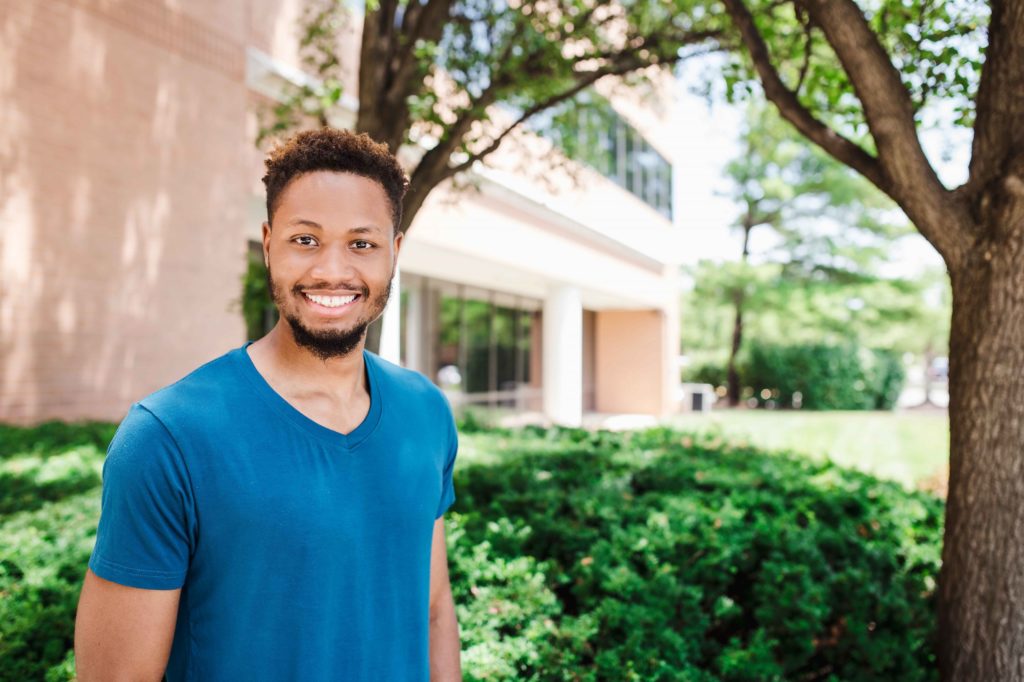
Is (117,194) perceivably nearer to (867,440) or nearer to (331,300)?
(331,300)

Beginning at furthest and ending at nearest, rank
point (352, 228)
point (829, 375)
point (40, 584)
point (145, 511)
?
point (829, 375) → point (40, 584) → point (352, 228) → point (145, 511)

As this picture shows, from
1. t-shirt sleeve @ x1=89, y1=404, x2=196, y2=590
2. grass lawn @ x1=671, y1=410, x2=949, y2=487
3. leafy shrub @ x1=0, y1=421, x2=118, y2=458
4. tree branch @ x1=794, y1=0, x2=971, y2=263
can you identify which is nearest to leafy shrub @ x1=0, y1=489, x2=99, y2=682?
t-shirt sleeve @ x1=89, y1=404, x2=196, y2=590

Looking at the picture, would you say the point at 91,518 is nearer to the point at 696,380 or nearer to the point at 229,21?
the point at 229,21

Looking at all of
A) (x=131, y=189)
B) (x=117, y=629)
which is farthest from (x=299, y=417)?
(x=131, y=189)

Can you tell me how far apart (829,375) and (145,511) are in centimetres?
2750

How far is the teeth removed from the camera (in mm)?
1703

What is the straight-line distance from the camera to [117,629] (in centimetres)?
141

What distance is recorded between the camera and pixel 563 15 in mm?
6145

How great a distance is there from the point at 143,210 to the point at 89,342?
1475mm

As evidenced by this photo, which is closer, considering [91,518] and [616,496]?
[91,518]

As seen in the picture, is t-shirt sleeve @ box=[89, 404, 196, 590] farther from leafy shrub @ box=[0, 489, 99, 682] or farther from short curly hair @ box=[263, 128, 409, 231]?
leafy shrub @ box=[0, 489, 99, 682]

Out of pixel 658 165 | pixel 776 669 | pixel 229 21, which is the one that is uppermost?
pixel 658 165

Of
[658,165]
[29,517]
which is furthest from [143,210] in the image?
[658,165]

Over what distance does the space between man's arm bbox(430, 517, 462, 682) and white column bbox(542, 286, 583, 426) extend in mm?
16409
